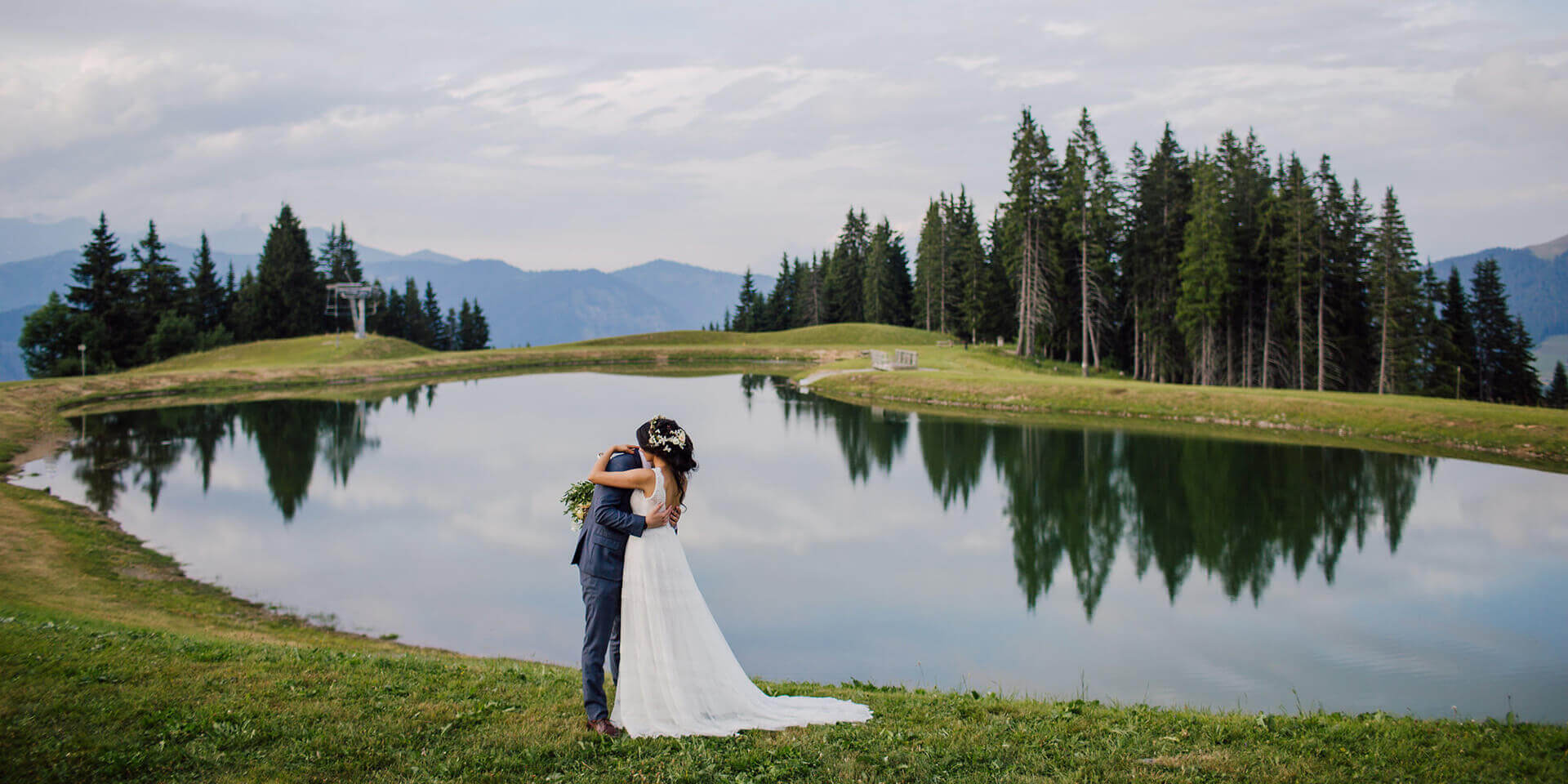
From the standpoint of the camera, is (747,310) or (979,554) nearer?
(979,554)

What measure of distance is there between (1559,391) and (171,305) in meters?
122

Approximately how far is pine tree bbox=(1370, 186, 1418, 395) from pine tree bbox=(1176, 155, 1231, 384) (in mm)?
7913

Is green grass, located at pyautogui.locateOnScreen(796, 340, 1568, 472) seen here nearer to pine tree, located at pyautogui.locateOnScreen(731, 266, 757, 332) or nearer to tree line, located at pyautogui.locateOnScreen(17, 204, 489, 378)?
tree line, located at pyautogui.locateOnScreen(17, 204, 489, 378)

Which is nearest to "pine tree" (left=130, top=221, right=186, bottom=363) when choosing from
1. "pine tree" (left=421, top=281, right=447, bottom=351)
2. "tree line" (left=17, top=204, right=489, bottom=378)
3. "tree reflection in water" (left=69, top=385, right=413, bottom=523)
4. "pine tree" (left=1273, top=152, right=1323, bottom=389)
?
"tree line" (left=17, top=204, right=489, bottom=378)

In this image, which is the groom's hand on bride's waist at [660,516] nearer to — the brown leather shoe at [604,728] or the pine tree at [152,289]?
the brown leather shoe at [604,728]

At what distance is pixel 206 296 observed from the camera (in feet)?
296

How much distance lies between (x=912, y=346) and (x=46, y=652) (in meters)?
76.4

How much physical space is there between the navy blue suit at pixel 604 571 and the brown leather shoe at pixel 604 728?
0.14 ft

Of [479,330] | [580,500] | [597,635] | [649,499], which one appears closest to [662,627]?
[597,635]

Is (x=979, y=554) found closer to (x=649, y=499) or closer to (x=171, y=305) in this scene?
(x=649, y=499)

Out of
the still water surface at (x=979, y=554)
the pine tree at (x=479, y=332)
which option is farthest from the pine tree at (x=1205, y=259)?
the pine tree at (x=479, y=332)

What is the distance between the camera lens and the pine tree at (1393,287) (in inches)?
1941

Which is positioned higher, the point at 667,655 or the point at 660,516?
the point at 660,516

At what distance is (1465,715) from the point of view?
9992 mm
